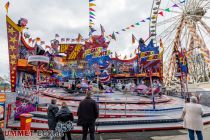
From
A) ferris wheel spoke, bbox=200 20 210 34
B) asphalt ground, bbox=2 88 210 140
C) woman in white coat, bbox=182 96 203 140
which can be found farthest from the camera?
ferris wheel spoke, bbox=200 20 210 34

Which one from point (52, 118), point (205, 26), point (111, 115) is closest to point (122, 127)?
point (111, 115)

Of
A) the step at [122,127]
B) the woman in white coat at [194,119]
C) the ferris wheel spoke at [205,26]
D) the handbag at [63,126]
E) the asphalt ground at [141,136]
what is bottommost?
the asphalt ground at [141,136]

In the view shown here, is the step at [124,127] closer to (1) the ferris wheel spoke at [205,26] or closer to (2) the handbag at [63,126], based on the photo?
(2) the handbag at [63,126]

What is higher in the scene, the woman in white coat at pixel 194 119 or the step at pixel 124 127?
the woman in white coat at pixel 194 119

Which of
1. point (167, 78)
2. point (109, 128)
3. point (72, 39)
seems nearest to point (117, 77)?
point (72, 39)

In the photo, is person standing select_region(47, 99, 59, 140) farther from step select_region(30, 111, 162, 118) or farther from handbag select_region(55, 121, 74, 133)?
step select_region(30, 111, 162, 118)

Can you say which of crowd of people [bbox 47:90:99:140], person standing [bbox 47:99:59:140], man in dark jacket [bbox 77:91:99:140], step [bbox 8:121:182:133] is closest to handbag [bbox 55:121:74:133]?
crowd of people [bbox 47:90:99:140]

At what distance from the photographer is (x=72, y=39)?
47344mm

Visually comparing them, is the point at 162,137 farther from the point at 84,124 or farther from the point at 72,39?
the point at 72,39

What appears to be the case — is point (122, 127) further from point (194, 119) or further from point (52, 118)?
point (194, 119)

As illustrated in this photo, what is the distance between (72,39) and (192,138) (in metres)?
43.4

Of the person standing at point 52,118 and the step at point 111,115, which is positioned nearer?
the person standing at point 52,118

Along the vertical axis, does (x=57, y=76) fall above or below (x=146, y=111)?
above

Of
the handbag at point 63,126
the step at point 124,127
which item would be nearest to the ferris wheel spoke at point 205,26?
the step at point 124,127
